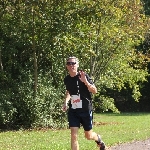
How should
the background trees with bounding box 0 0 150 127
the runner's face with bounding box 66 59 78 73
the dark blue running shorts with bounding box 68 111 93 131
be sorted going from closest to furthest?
1. the runner's face with bounding box 66 59 78 73
2. the dark blue running shorts with bounding box 68 111 93 131
3. the background trees with bounding box 0 0 150 127

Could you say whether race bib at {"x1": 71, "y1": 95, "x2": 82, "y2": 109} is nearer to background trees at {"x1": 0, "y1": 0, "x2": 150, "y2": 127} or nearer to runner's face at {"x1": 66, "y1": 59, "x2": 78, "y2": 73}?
runner's face at {"x1": 66, "y1": 59, "x2": 78, "y2": 73}

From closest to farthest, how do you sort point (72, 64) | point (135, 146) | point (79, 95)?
1. point (72, 64)
2. point (79, 95)
3. point (135, 146)

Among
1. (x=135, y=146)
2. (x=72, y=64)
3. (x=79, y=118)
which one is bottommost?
(x=135, y=146)

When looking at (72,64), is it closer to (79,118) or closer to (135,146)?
(79,118)

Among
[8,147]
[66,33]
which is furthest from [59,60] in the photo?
[8,147]

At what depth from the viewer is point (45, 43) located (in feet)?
54.7

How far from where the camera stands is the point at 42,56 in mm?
17516

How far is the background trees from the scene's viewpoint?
52.6ft

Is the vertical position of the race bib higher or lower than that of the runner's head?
lower

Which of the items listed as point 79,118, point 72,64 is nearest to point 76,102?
point 79,118

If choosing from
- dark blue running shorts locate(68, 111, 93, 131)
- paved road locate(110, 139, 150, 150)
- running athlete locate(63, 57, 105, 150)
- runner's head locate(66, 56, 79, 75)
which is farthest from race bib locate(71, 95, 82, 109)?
Result: paved road locate(110, 139, 150, 150)

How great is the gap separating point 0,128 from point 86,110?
29.6ft

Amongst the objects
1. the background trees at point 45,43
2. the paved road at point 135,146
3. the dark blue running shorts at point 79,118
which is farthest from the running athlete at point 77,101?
the background trees at point 45,43

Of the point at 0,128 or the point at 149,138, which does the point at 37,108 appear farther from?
the point at 149,138
